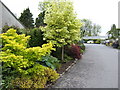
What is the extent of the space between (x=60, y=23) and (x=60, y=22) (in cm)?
9

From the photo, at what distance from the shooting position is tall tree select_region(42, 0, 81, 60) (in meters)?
7.08

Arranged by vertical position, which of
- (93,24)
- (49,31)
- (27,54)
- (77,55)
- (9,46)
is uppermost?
(93,24)

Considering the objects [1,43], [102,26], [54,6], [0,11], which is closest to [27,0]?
[0,11]

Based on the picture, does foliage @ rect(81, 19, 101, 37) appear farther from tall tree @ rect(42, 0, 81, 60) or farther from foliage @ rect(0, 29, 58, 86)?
foliage @ rect(0, 29, 58, 86)

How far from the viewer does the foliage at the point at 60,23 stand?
7.08 metres

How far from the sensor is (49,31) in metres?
7.25

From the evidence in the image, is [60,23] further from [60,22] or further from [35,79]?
[35,79]

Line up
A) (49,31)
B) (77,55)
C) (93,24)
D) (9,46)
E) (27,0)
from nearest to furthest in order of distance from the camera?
1. (9,46)
2. (49,31)
3. (77,55)
4. (27,0)
5. (93,24)

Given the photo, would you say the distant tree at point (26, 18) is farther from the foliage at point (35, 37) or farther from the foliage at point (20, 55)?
the foliage at point (20, 55)

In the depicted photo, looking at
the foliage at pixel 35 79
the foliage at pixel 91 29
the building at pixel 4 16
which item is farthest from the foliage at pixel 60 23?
the foliage at pixel 91 29

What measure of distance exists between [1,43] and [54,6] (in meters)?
4.32

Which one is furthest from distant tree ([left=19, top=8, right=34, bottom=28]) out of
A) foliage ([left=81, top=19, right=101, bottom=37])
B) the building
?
foliage ([left=81, top=19, right=101, bottom=37])

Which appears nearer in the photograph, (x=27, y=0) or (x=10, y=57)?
(x=10, y=57)

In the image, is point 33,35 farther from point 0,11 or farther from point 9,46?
point 9,46
